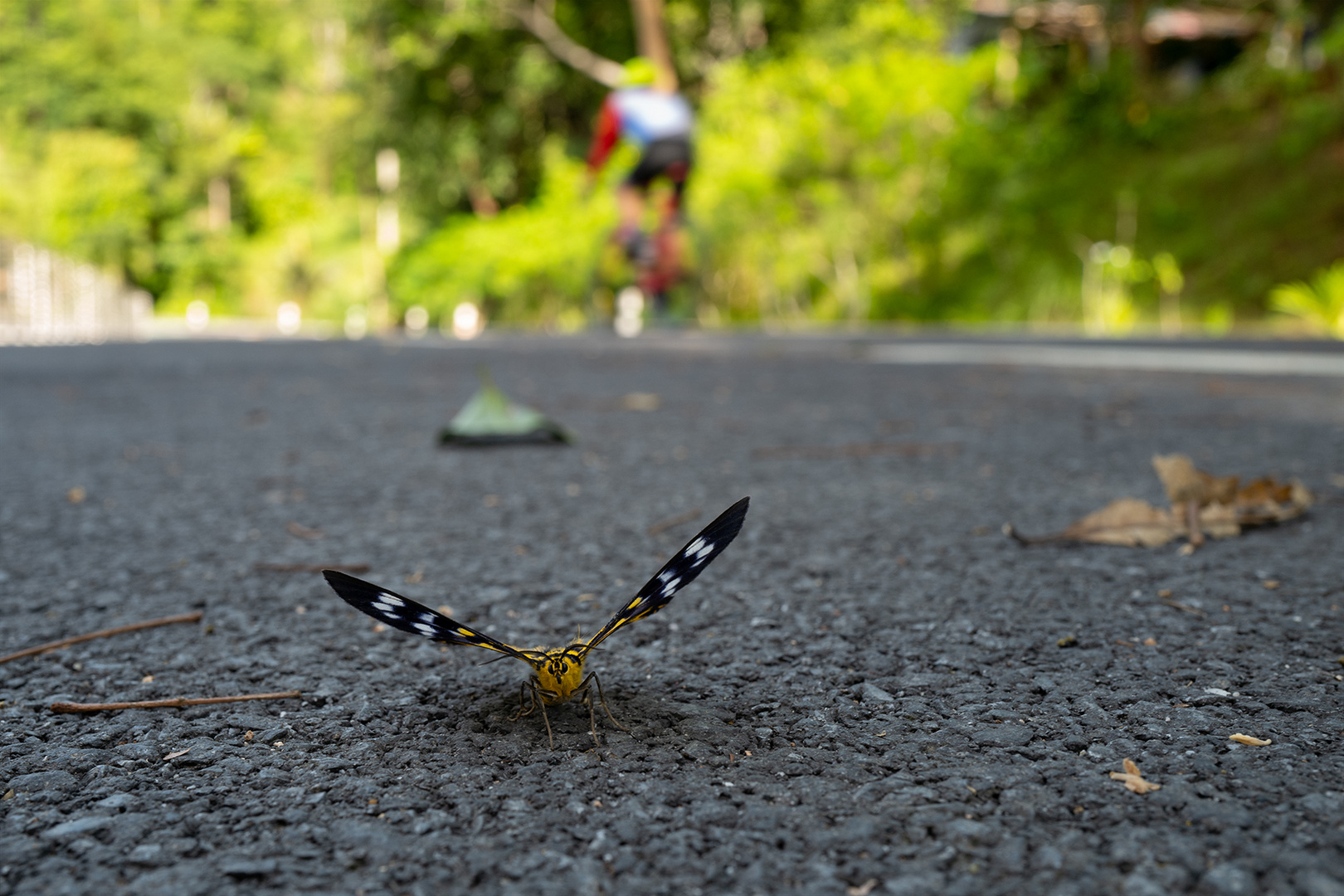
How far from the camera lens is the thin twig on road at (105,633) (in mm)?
1210

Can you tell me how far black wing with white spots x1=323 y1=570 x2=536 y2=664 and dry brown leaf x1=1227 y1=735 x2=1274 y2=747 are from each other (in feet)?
1.96

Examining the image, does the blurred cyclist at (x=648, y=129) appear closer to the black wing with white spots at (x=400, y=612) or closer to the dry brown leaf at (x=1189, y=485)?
the dry brown leaf at (x=1189, y=485)

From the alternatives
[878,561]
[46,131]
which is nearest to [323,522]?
[878,561]

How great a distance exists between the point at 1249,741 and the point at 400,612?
0.69 m

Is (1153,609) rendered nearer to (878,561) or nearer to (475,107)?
(878,561)

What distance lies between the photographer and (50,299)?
51.7ft

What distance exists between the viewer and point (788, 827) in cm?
80

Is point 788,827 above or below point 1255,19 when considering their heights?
below

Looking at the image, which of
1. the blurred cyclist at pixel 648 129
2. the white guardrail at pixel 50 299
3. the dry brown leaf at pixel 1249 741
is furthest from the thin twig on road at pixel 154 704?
the blurred cyclist at pixel 648 129

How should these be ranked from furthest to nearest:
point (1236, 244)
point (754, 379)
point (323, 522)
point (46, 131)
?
point (46, 131), point (1236, 244), point (754, 379), point (323, 522)

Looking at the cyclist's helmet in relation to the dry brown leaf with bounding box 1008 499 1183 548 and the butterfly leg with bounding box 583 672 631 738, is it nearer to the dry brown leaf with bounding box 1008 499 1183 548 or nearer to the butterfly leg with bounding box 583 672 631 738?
the dry brown leaf with bounding box 1008 499 1183 548

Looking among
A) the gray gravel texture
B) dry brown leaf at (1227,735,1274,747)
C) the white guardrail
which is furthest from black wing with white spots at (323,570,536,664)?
the white guardrail

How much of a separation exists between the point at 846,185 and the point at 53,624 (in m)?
16.2

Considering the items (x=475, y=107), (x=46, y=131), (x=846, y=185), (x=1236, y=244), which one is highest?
(x=46, y=131)
